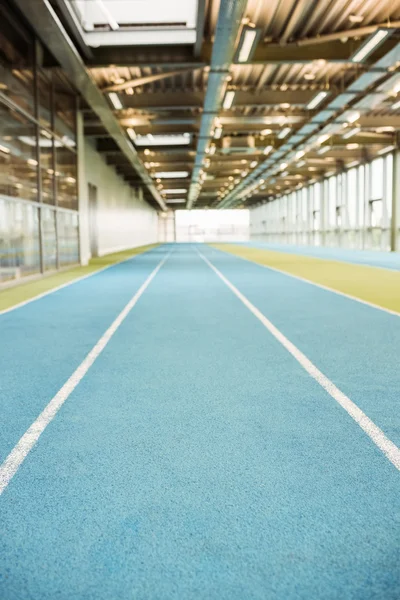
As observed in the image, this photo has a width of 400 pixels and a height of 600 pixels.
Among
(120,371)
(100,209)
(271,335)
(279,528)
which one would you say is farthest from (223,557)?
(100,209)

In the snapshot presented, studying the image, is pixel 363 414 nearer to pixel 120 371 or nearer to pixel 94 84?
pixel 120 371

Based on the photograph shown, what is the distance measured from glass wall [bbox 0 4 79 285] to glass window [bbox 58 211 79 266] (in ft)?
0.15

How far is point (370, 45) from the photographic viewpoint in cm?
1698

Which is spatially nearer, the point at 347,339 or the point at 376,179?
the point at 347,339

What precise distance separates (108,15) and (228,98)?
6.73m

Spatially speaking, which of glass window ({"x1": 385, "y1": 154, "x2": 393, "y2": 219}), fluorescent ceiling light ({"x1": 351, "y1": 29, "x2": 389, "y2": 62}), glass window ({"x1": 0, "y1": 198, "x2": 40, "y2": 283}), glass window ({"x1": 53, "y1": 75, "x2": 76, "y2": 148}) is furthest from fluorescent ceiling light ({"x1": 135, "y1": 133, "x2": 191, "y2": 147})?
fluorescent ceiling light ({"x1": 351, "y1": 29, "x2": 389, "y2": 62})

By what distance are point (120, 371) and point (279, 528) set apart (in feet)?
12.7

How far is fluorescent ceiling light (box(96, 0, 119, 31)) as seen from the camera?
55.0 ft

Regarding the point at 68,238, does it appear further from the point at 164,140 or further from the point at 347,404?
the point at 347,404

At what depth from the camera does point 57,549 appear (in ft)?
9.04

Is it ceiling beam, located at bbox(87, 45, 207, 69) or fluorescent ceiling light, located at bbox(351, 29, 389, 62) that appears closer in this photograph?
fluorescent ceiling light, located at bbox(351, 29, 389, 62)

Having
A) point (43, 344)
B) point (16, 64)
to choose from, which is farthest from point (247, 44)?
point (43, 344)

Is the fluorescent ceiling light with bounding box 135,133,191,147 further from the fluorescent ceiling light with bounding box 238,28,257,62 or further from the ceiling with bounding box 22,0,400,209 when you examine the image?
the fluorescent ceiling light with bounding box 238,28,257,62

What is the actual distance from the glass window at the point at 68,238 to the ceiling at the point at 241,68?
16.7ft
